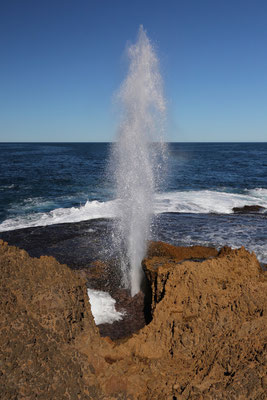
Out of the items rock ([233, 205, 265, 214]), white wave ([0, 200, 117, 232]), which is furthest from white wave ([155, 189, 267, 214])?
white wave ([0, 200, 117, 232])

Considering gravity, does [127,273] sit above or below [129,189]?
below

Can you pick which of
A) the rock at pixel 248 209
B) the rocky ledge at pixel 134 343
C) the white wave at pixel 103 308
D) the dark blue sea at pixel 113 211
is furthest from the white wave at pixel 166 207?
the rocky ledge at pixel 134 343

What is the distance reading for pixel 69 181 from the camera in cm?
3722

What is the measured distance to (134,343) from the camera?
4508 mm

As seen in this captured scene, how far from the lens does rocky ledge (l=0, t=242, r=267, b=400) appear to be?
327cm

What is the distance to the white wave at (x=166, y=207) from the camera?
1930 centimetres

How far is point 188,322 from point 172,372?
0.84 m

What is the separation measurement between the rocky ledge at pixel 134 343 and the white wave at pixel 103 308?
3238 millimetres

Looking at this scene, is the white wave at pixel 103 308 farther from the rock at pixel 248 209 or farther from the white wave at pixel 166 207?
the rock at pixel 248 209

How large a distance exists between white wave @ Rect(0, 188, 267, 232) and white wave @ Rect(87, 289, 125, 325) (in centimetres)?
675

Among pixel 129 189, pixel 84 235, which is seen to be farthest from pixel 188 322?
pixel 84 235

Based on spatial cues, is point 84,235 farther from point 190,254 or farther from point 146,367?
point 146,367

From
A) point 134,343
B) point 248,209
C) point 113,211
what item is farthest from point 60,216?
point 134,343

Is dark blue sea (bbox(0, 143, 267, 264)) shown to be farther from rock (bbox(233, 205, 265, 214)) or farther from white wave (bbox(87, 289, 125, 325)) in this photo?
white wave (bbox(87, 289, 125, 325))
